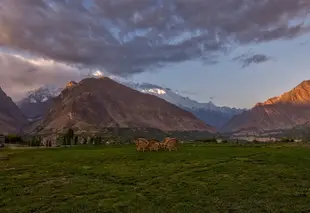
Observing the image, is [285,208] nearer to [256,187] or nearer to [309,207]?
[309,207]

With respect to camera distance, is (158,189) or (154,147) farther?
(154,147)

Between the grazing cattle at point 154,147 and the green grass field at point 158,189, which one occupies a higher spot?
the grazing cattle at point 154,147

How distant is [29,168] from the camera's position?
35094 millimetres

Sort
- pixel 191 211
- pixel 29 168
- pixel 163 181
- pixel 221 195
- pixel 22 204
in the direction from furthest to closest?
pixel 29 168 < pixel 163 181 < pixel 221 195 < pixel 22 204 < pixel 191 211

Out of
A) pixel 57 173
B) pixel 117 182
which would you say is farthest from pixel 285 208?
pixel 57 173

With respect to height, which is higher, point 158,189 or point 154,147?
point 154,147

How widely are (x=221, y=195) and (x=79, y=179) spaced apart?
11.7 meters

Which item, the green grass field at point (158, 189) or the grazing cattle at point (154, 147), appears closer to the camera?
the green grass field at point (158, 189)

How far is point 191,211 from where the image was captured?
18.3 m

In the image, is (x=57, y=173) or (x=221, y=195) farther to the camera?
(x=57, y=173)

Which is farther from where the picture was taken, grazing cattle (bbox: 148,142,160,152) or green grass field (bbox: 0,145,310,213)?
grazing cattle (bbox: 148,142,160,152)

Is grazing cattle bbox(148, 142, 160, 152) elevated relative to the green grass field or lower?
elevated

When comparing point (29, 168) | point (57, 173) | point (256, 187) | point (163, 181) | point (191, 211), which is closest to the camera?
point (191, 211)

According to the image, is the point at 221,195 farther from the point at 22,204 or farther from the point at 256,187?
the point at 22,204
